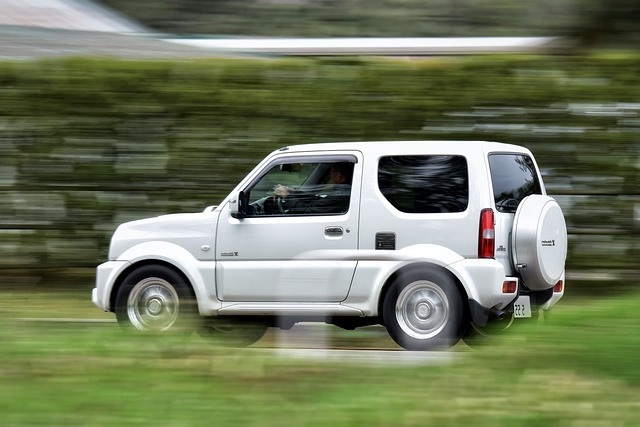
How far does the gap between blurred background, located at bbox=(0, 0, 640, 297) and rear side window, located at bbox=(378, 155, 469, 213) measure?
3.66m

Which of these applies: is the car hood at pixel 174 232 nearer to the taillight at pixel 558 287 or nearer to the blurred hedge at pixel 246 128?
the taillight at pixel 558 287

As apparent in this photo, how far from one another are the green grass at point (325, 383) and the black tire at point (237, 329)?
2.42m

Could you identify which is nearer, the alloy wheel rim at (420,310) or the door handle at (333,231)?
the alloy wheel rim at (420,310)

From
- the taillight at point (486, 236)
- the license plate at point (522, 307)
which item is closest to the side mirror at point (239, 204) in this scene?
the taillight at point (486, 236)

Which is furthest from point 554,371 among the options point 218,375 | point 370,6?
point 370,6

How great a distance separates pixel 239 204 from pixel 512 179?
7.39 ft

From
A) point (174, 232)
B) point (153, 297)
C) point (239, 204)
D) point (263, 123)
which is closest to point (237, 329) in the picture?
point (153, 297)

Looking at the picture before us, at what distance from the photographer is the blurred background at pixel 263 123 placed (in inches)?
Result: 486

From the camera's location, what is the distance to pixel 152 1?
23.3m

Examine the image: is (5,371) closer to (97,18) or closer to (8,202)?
(8,202)

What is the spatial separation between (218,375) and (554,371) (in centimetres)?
177

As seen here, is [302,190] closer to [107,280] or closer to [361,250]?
[361,250]

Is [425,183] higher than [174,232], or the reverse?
[425,183]

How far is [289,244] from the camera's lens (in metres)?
9.05
